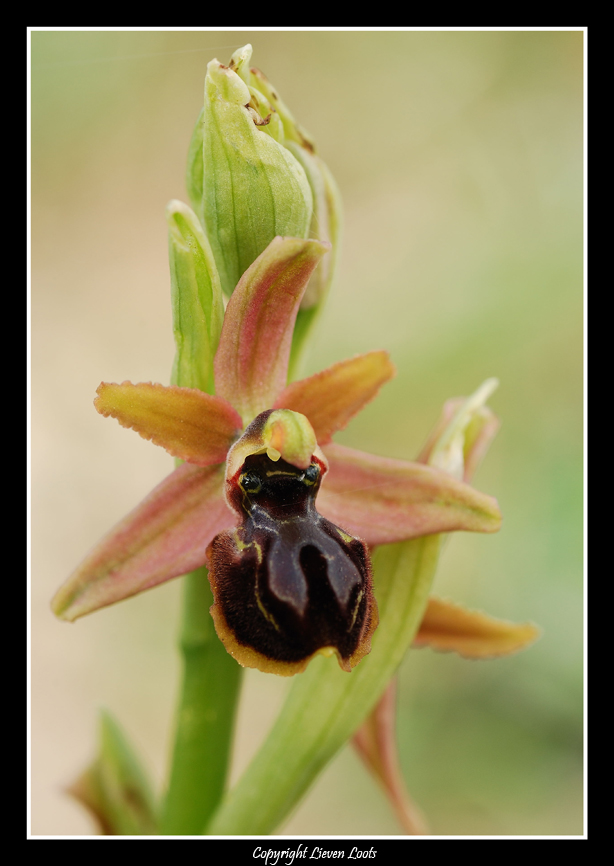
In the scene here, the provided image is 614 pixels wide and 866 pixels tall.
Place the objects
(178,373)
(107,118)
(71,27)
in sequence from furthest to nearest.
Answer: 1. (107,118)
2. (71,27)
3. (178,373)

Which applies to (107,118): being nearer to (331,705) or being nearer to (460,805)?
(331,705)

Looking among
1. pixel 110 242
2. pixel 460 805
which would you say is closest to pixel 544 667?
pixel 460 805

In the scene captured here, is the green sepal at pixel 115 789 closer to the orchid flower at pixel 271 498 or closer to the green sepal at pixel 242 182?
the orchid flower at pixel 271 498

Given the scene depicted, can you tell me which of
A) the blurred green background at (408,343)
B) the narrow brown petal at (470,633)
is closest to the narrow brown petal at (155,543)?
the narrow brown petal at (470,633)

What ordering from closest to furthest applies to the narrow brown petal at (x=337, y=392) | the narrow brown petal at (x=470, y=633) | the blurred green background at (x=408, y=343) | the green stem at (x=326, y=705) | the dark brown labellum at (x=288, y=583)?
the dark brown labellum at (x=288, y=583)
the narrow brown petal at (x=337, y=392)
the green stem at (x=326, y=705)
the narrow brown petal at (x=470, y=633)
the blurred green background at (x=408, y=343)

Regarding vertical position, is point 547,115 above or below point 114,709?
above

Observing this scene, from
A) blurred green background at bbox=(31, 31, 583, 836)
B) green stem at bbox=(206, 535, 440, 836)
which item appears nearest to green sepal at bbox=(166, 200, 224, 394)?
green stem at bbox=(206, 535, 440, 836)
